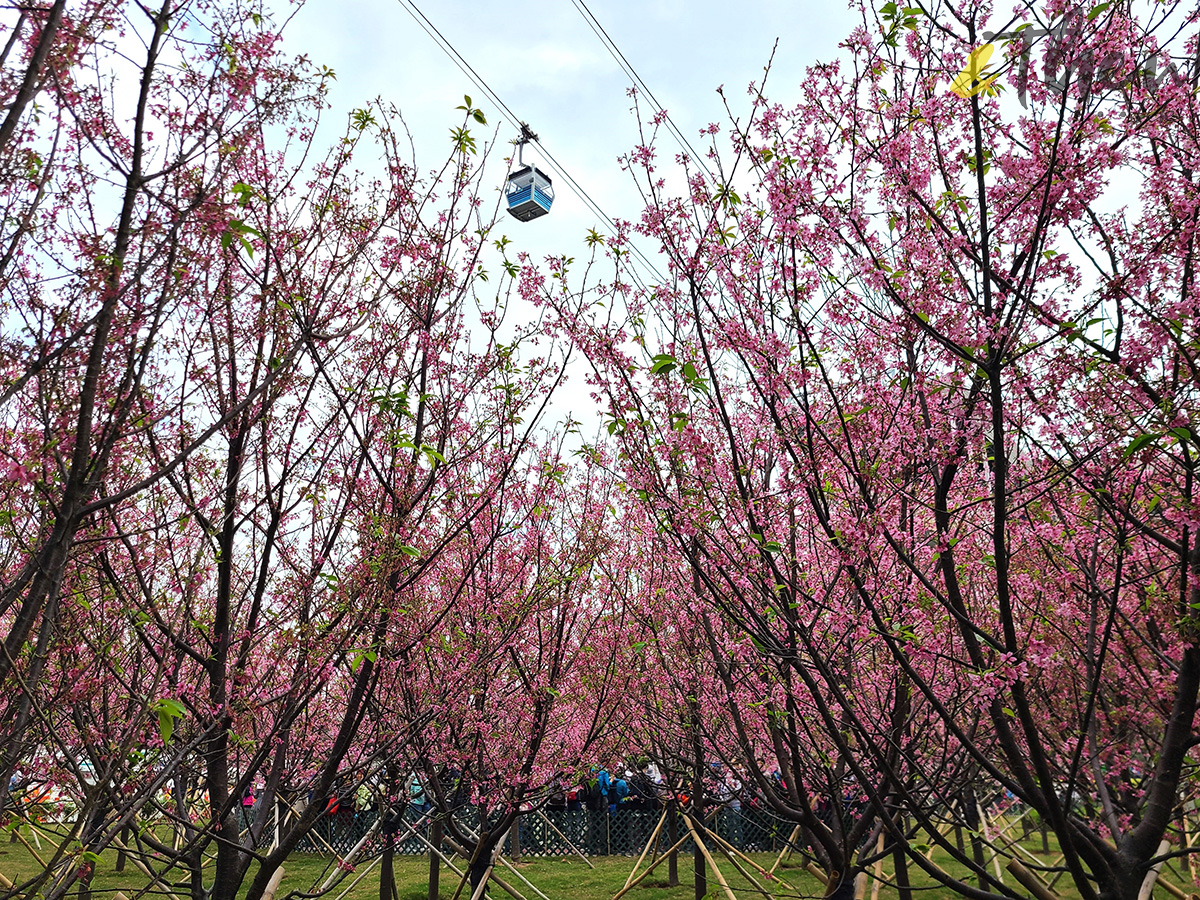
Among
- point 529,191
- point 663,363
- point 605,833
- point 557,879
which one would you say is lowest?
point 557,879

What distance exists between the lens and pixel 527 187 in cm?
708

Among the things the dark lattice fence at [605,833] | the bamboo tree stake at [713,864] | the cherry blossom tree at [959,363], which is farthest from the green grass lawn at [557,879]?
the cherry blossom tree at [959,363]

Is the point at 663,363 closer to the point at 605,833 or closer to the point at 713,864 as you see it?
the point at 713,864

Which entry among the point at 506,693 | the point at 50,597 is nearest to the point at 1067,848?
the point at 50,597

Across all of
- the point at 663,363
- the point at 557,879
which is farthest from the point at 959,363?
Result: the point at 557,879

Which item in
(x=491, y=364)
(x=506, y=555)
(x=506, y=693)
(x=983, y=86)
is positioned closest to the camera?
(x=983, y=86)

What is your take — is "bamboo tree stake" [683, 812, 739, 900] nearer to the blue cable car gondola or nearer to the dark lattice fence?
the blue cable car gondola

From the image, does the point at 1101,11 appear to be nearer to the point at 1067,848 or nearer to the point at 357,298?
the point at 1067,848

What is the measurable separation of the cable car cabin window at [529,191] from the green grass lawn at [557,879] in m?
8.28

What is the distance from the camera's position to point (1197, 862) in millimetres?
11438

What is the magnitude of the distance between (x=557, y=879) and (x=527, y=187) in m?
11.7

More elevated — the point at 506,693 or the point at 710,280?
the point at 710,280

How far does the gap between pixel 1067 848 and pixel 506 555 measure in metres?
4.69

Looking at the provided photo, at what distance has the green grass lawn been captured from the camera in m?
11.9
